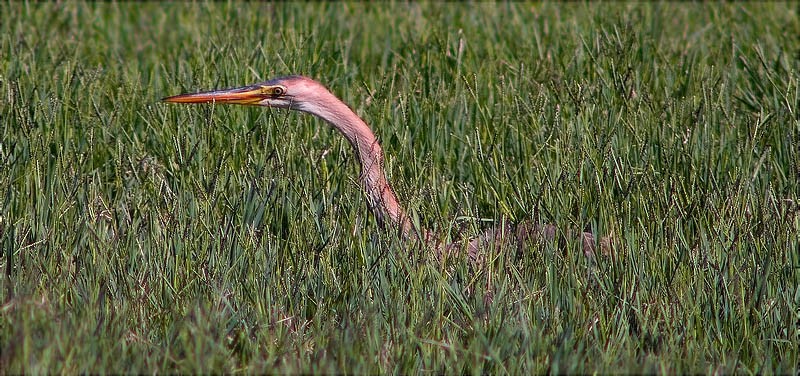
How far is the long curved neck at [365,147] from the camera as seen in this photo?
479cm

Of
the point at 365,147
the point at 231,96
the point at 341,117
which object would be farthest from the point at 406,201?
the point at 231,96

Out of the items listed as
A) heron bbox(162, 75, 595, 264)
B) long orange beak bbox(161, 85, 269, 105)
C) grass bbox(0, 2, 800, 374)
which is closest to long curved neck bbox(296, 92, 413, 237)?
heron bbox(162, 75, 595, 264)

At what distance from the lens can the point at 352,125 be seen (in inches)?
190

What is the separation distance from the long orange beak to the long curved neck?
0.21 meters

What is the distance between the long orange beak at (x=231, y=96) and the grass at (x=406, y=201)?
0.27 ft

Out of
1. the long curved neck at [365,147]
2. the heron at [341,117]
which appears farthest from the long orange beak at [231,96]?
the long curved neck at [365,147]

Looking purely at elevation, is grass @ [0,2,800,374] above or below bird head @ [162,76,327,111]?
below

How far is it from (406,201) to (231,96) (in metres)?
1.01

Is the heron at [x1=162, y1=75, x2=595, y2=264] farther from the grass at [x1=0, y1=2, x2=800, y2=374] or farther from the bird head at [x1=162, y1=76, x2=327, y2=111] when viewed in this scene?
the grass at [x1=0, y1=2, x2=800, y2=374]

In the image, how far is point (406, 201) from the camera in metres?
4.43

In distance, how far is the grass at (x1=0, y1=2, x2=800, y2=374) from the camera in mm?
3516

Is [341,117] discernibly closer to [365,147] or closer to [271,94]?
[365,147]

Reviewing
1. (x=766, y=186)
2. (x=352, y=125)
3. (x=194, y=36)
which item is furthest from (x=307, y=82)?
(x=194, y=36)

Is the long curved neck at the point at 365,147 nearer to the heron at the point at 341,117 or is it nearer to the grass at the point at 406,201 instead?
the heron at the point at 341,117
